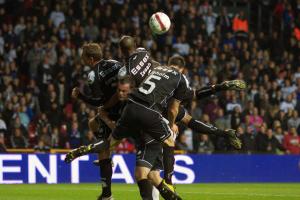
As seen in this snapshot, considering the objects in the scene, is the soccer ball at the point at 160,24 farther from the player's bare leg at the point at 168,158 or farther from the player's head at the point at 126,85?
the player's head at the point at 126,85

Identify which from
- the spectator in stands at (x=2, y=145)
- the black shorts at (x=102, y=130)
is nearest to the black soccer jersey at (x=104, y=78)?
the black shorts at (x=102, y=130)

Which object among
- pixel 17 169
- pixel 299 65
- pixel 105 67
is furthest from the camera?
pixel 299 65

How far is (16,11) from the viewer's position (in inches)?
1082

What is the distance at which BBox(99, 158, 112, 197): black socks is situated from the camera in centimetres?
1407

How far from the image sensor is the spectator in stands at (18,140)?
2325cm

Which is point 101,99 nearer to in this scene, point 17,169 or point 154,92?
point 154,92

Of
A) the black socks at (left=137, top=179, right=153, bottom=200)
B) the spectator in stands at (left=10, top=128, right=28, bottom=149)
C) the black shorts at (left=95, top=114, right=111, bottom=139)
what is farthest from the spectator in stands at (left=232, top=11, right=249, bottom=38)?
the black socks at (left=137, top=179, right=153, bottom=200)

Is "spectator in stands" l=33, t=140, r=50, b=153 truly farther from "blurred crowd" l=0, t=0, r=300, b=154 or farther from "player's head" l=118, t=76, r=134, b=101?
"player's head" l=118, t=76, r=134, b=101

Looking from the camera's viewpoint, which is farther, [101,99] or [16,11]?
[16,11]

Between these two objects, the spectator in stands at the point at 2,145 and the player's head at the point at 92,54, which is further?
the spectator in stands at the point at 2,145

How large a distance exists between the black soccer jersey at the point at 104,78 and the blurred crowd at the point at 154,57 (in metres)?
9.00

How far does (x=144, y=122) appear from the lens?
12.0 m

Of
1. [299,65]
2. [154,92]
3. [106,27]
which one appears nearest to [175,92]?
[154,92]

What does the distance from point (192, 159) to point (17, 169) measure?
4906mm
